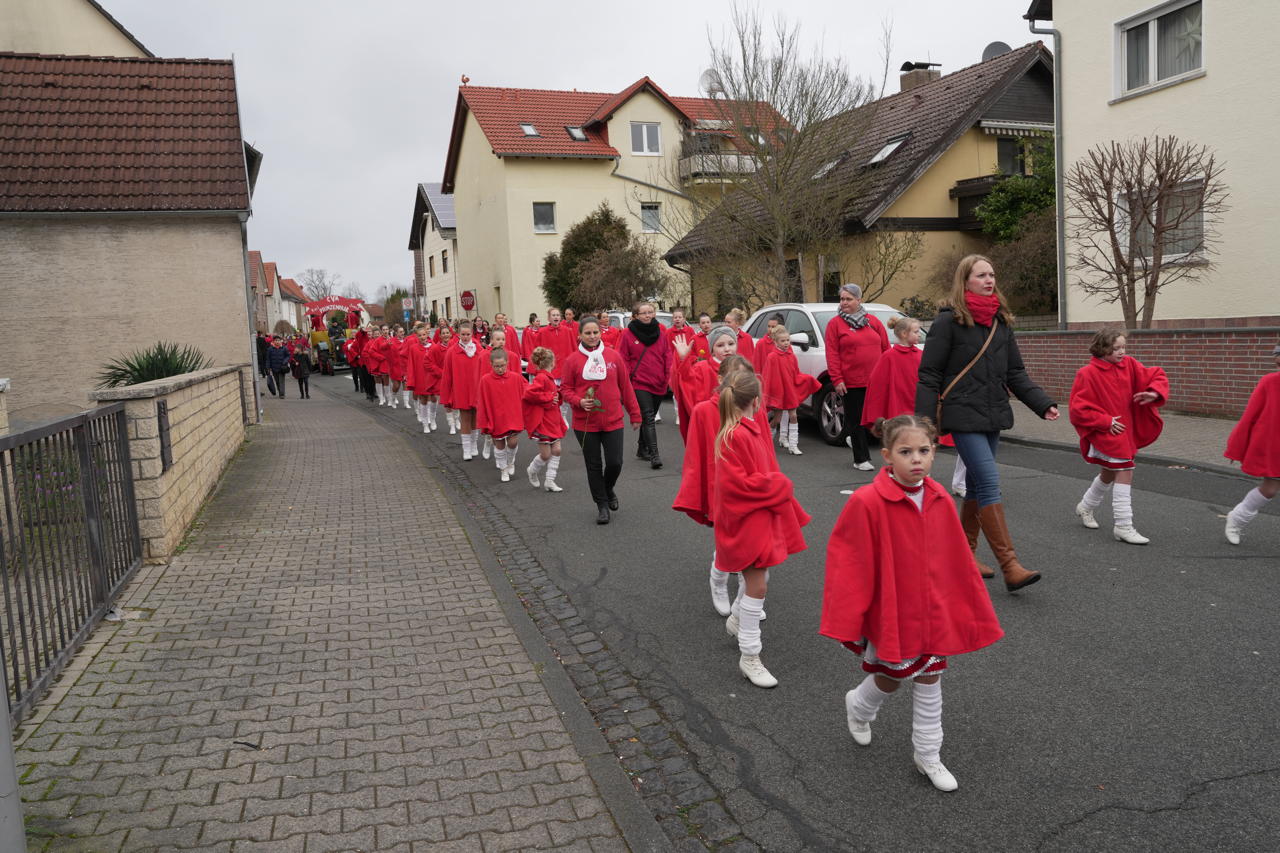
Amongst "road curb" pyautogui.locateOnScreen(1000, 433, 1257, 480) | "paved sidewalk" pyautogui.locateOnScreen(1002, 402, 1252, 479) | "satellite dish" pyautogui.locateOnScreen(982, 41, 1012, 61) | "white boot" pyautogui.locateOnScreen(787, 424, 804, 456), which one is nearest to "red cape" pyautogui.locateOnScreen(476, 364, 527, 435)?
"white boot" pyautogui.locateOnScreen(787, 424, 804, 456)

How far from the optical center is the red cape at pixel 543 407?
10.0 m

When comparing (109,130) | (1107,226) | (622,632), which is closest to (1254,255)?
(1107,226)

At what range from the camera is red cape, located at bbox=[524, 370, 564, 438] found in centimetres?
1000

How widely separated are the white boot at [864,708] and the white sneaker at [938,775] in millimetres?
257

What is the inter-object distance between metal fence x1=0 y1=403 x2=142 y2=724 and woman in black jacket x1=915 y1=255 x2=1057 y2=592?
15.1 feet

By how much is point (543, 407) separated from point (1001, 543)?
214 inches

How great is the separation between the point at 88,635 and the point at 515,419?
5848 mm

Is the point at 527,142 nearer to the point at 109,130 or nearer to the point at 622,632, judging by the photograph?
the point at 109,130

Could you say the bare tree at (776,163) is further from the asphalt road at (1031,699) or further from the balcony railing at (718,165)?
the asphalt road at (1031,699)

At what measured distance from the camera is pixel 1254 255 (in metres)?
15.0

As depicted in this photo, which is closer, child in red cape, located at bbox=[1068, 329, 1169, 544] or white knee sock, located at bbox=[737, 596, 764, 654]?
white knee sock, located at bbox=[737, 596, 764, 654]

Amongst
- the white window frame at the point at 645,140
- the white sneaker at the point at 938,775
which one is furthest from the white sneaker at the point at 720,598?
the white window frame at the point at 645,140

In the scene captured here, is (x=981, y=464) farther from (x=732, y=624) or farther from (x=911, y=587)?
(x=911, y=587)

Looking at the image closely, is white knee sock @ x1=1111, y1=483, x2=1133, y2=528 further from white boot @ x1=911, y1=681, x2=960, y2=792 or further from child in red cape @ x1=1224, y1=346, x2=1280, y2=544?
white boot @ x1=911, y1=681, x2=960, y2=792
